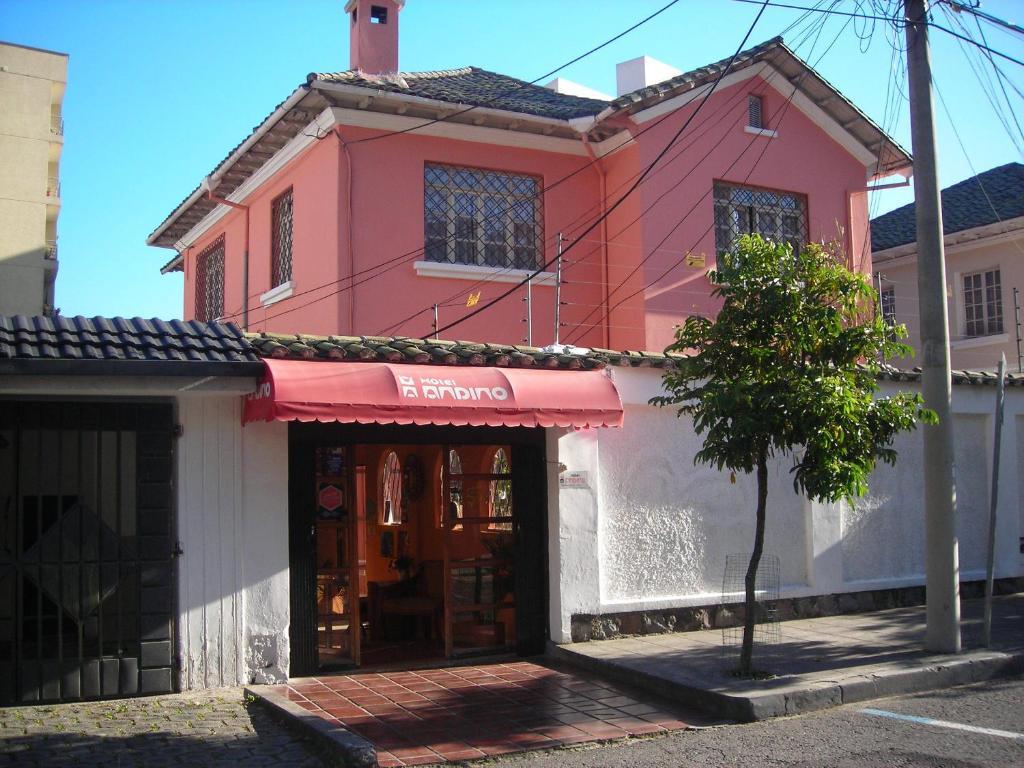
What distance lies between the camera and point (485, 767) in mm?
6406

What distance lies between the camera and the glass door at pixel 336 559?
9.11 m

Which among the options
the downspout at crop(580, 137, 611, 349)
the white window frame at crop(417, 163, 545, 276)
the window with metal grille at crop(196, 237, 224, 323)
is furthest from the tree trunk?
the window with metal grille at crop(196, 237, 224, 323)

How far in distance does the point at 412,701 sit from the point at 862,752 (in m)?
3.50

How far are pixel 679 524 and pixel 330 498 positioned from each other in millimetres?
3809

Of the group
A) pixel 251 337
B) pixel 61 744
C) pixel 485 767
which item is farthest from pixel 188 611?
pixel 485 767

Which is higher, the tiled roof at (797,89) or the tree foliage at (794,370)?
the tiled roof at (797,89)

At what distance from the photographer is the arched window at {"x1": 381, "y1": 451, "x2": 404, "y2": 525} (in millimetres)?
12352

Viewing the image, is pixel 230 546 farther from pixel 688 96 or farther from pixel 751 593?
pixel 688 96

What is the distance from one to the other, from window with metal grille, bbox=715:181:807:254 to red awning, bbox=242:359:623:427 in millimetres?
6227

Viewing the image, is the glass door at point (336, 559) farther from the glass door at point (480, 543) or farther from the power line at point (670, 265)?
the power line at point (670, 265)

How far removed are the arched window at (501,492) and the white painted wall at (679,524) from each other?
1.47 feet

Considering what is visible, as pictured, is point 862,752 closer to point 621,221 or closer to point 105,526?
point 105,526

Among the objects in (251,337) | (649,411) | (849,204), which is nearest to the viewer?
(251,337)

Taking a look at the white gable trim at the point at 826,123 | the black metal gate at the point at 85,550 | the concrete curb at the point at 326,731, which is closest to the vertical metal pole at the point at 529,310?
the black metal gate at the point at 85,550
